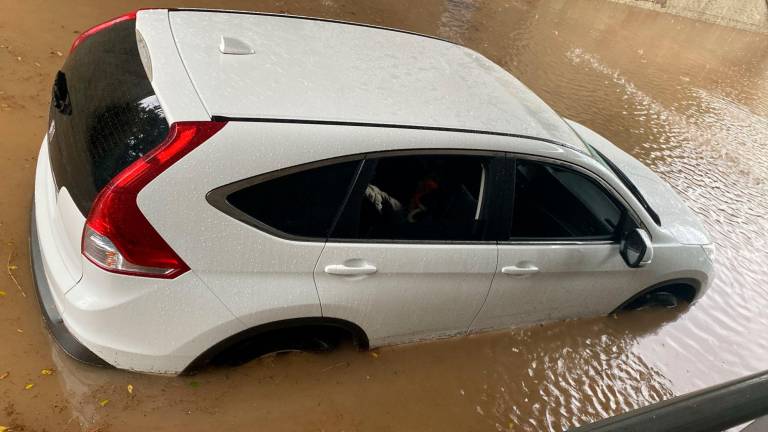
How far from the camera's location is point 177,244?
2074mm

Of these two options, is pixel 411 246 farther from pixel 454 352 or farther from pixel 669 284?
pixel 669 284

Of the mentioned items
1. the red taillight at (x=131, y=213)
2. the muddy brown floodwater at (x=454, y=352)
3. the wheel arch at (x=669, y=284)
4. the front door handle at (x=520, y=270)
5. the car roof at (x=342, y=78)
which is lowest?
the muddy brown floodwater at (x=454, y=352)

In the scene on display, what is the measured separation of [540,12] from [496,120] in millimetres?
12350

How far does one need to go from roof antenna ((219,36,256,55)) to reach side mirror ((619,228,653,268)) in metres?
2.52

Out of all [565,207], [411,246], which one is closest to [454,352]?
[411,246]

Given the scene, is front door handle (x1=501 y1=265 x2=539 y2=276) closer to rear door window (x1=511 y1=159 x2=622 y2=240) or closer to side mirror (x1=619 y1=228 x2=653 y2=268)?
rear door window (x1=511 y1=159 x2=622 y2=240)

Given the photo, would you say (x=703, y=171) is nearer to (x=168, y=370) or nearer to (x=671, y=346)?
(x=671, y=346)

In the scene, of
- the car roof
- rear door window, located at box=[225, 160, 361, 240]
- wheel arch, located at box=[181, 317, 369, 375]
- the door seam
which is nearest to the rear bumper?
wheel arch, located at box=[181, 317, 369, 375]

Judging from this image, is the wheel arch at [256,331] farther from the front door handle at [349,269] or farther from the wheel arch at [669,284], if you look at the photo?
the wheel arch at [669,284]

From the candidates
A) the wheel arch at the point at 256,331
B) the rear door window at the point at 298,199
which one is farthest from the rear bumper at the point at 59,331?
the rear door window at the point at 298,199

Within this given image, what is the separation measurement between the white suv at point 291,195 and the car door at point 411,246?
1cm

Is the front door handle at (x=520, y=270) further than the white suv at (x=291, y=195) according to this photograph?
Yes

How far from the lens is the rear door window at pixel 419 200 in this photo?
244cm

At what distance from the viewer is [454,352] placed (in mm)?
3326
